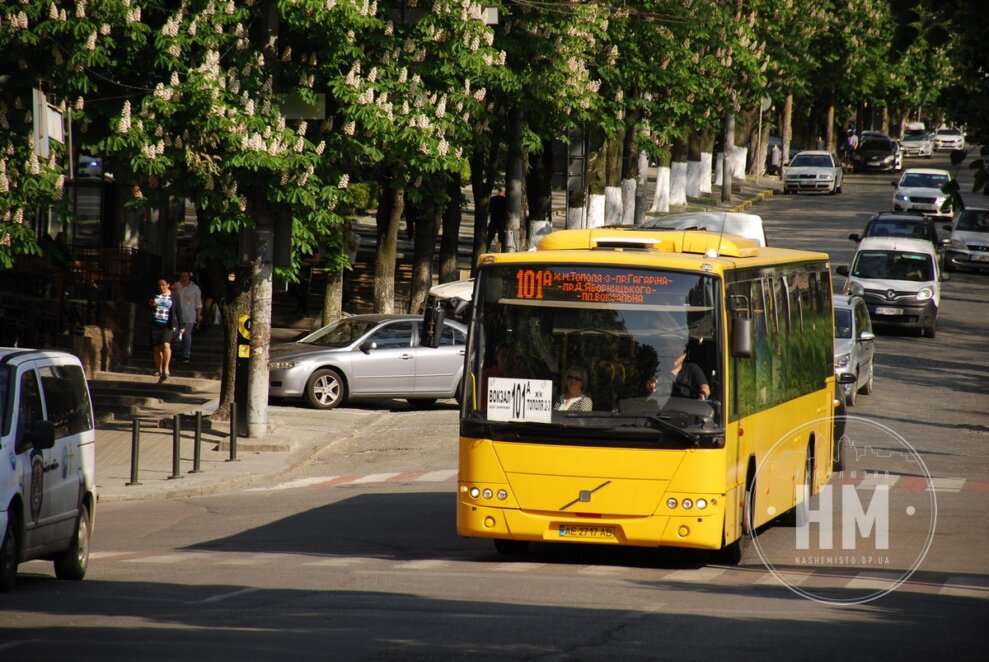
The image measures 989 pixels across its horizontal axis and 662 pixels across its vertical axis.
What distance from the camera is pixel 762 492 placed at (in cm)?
1491

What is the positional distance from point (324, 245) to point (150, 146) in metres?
5.13

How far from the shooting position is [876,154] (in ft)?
265

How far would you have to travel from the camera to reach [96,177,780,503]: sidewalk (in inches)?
828

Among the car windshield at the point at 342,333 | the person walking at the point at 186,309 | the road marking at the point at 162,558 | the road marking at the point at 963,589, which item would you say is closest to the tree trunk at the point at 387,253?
the person walking at the point at 186,309

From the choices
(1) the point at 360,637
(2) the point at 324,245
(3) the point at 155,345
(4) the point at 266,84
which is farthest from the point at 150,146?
(1) the point at 360,637

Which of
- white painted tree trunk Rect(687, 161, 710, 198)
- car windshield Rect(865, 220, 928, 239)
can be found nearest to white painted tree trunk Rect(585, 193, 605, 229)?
car windshield Rect(865, 220, 928, 239)

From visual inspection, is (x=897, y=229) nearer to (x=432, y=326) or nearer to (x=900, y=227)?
(x=900, y=227)

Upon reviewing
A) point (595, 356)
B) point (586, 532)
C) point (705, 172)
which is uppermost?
point (705, 172)

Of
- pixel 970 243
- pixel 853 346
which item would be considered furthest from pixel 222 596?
pixel 970 243

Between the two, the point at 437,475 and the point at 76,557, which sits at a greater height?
the point at 76,557

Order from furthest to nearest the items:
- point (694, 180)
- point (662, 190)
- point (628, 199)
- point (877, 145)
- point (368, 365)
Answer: point (877, 145) → point (694, 180) → point (662, 190) → point (628, 199) → point (368, 365)

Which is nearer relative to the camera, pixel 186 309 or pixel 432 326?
pixel 432 326

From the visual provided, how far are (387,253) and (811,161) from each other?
3926 centimetres

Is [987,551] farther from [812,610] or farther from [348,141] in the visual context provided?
[348,141]
